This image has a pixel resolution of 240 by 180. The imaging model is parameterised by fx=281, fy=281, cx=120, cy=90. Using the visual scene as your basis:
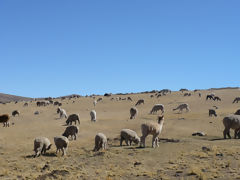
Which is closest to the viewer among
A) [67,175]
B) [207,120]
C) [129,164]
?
[67,175]

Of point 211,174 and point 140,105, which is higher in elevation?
point 140,105

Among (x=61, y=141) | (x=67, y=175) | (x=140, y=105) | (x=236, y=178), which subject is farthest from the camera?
(x=140, y=105)

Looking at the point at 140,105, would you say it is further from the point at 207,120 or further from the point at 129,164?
the point at 129,164

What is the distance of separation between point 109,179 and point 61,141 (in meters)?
6.98

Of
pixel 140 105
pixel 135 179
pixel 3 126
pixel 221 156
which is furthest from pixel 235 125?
pixel 140 105

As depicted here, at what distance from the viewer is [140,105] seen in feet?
209

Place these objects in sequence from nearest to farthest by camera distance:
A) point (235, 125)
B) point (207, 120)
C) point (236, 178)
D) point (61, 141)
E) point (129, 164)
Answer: point (236, 178) < point (129, 164) < point (61, 141) < point (235, 125) < point (207, 120)

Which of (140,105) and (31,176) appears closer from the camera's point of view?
(31,176)

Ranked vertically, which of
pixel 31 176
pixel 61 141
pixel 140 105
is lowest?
pixel 31 176

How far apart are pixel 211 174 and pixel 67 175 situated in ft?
24.4

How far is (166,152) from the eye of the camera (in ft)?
61.3

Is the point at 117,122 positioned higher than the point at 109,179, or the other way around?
the point at 117,122

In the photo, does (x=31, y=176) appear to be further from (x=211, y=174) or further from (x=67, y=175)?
(x=211, y=174)

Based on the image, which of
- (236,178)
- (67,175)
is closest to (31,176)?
(67,175)
